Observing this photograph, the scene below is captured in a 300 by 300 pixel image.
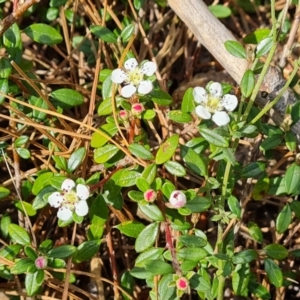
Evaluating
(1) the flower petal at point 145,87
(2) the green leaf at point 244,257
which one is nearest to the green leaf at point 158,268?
(2) the green leaf at point 244,257

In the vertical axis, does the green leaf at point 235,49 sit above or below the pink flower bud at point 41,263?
above

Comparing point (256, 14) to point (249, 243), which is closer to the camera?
point (249, 243)

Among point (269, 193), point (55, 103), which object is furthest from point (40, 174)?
point (269, 193)

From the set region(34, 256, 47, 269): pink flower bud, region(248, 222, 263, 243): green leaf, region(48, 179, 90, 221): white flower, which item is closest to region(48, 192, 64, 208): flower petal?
region(48, 179, 90, 221): white flower

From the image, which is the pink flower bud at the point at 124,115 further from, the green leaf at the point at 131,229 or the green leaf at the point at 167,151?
the green leaf at the point at 131,229

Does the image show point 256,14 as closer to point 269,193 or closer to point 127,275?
point 269,193

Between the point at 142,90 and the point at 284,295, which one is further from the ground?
the point at 142,90

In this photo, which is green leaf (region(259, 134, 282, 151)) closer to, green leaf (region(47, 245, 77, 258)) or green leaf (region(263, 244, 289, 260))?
green leaf (region(263, 244, 289, 260))
